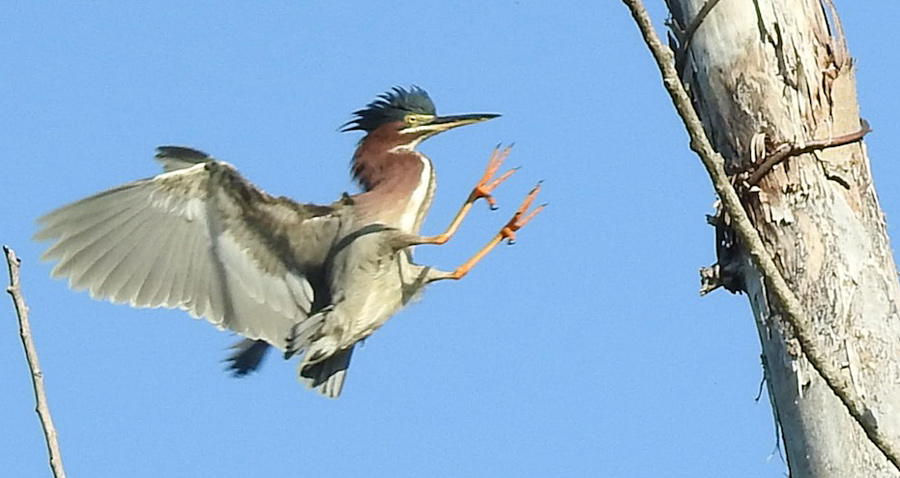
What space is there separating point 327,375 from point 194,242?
592 millimetres

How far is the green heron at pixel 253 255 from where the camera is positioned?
4.42 meters

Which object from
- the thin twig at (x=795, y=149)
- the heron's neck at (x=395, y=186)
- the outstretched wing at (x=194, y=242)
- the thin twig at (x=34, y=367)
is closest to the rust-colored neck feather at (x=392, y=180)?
the heron's neck at (x=395, y=186)

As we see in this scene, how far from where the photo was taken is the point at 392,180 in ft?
15.6

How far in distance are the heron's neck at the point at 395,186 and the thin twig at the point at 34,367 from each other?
92.4 inches

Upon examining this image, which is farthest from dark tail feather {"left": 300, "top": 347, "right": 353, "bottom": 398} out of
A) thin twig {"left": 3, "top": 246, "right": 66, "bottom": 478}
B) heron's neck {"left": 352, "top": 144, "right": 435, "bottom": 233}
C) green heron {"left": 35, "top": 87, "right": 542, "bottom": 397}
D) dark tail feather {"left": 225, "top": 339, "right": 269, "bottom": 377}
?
thin twig {"left": 3, "top": 246, "right": 66, "bottom": 478}

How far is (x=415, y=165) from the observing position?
4.81 m

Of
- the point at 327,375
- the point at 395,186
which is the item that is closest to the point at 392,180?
the point at 395,186

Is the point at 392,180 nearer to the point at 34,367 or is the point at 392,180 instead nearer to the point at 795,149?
the point at 795,149

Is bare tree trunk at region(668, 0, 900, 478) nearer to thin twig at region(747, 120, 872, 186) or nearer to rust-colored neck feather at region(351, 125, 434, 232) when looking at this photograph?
thin twig at region(747, 120, 872, 186)

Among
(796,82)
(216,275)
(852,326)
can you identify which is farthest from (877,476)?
(216,275)

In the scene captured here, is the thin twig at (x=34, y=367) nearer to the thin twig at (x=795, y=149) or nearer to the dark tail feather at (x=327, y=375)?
the thin twig at (x=795, y=149)

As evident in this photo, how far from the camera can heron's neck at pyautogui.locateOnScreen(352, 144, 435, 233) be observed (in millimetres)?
4602

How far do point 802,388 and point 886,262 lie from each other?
304mm

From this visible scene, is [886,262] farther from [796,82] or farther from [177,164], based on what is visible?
[177,164]
